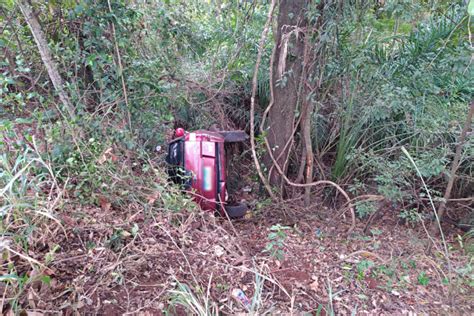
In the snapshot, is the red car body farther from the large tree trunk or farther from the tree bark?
the tree bark

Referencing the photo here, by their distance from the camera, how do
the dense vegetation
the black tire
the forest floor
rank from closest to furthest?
the forest floor
the dense vegetation
the black tire

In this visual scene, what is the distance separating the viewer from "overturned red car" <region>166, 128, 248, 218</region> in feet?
8.81

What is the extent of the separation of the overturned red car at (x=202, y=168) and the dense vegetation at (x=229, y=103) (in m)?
0.24

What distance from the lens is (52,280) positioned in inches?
57.9

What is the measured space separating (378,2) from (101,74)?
2.29 metres

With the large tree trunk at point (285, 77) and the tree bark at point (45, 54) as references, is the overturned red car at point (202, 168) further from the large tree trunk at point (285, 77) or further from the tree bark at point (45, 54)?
the tree bark at point (45, 54)

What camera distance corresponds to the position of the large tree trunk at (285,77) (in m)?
2.74

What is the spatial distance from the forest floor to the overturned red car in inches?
13.6

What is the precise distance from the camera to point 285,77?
9.23 feet

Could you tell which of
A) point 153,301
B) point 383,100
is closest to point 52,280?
point 153,301

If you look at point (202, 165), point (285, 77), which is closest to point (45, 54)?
point (202, 165)

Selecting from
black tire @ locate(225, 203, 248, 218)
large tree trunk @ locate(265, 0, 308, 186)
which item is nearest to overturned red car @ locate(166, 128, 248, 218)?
black tire @ locate(225, 203, 248, 218)

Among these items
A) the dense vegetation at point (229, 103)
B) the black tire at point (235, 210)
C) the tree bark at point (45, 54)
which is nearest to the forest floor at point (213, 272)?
the dense vegetation at point (229, 103)

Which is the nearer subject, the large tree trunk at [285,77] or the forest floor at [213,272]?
the forest floor at [213,272]
